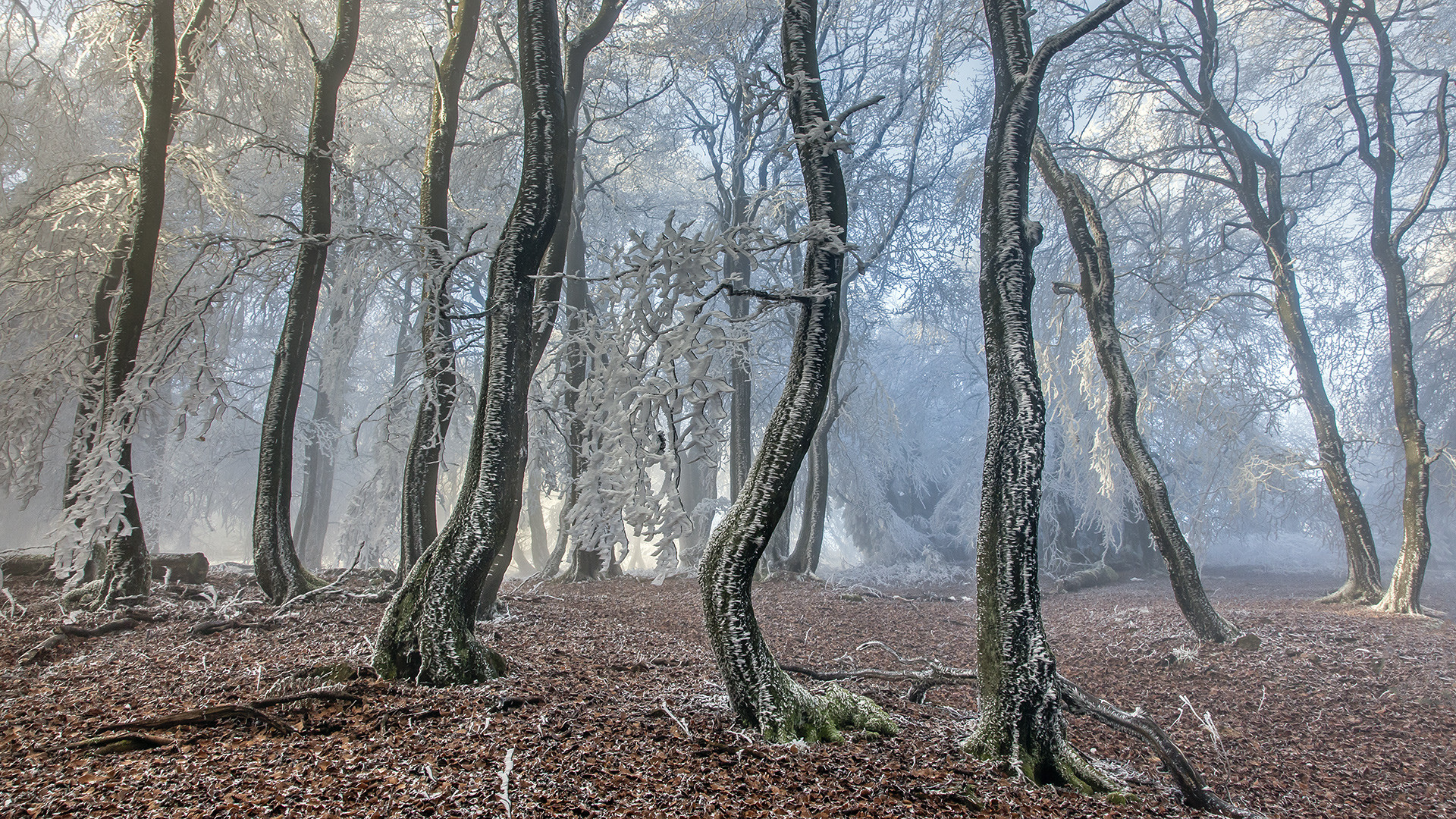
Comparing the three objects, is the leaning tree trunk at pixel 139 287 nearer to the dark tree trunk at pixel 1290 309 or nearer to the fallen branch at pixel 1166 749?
the fallen branch at pixel 1166 749

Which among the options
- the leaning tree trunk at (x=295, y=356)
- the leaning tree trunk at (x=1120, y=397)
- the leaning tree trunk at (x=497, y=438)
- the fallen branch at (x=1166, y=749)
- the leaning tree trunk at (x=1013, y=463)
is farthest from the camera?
the leaning tree trunk at (x=1120, y=397)

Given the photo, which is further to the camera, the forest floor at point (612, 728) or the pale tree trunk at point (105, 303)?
the pale tree trunk at point (105, 303)

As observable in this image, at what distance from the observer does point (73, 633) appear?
421cm

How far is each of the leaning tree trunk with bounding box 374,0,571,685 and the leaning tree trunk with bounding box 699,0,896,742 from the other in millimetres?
1177

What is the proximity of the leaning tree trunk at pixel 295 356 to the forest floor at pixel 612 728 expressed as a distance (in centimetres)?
35

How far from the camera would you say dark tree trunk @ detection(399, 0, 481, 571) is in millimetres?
4480

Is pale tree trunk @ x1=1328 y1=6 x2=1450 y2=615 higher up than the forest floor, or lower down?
higher up

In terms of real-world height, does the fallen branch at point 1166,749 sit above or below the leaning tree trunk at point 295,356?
below

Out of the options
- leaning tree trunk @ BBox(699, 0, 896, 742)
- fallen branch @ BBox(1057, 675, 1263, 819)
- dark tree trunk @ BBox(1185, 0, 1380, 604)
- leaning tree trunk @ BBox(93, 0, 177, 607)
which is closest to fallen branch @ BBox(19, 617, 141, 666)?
leaning tree trunk @ BBox(93, 0, 177, 607)

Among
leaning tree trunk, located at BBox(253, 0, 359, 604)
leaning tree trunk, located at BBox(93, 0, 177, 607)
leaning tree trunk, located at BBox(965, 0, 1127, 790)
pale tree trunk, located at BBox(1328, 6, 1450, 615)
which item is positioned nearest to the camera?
leaning tree trunk, located at BBox(965, 0, 1127, 790)

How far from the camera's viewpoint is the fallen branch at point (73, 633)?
3.81 meters

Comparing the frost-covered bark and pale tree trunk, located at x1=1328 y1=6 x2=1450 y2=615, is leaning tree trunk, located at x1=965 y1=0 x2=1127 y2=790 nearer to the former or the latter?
the frost-covered bark

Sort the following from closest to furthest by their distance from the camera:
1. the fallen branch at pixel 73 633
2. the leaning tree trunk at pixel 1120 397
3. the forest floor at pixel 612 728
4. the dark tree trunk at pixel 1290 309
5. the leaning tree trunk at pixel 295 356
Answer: the forest floor at pixel 612 728, the fallen branch at pixel 73 633, the leaning tree trunk at pixel 295 356, the leaning tree trunk at pixel 1120 397, the dark tree trunk at pixel 1290 309

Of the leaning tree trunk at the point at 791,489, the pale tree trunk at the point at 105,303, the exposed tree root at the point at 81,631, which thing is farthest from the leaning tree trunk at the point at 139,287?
the leaning tree trunk at the point at 791,489
